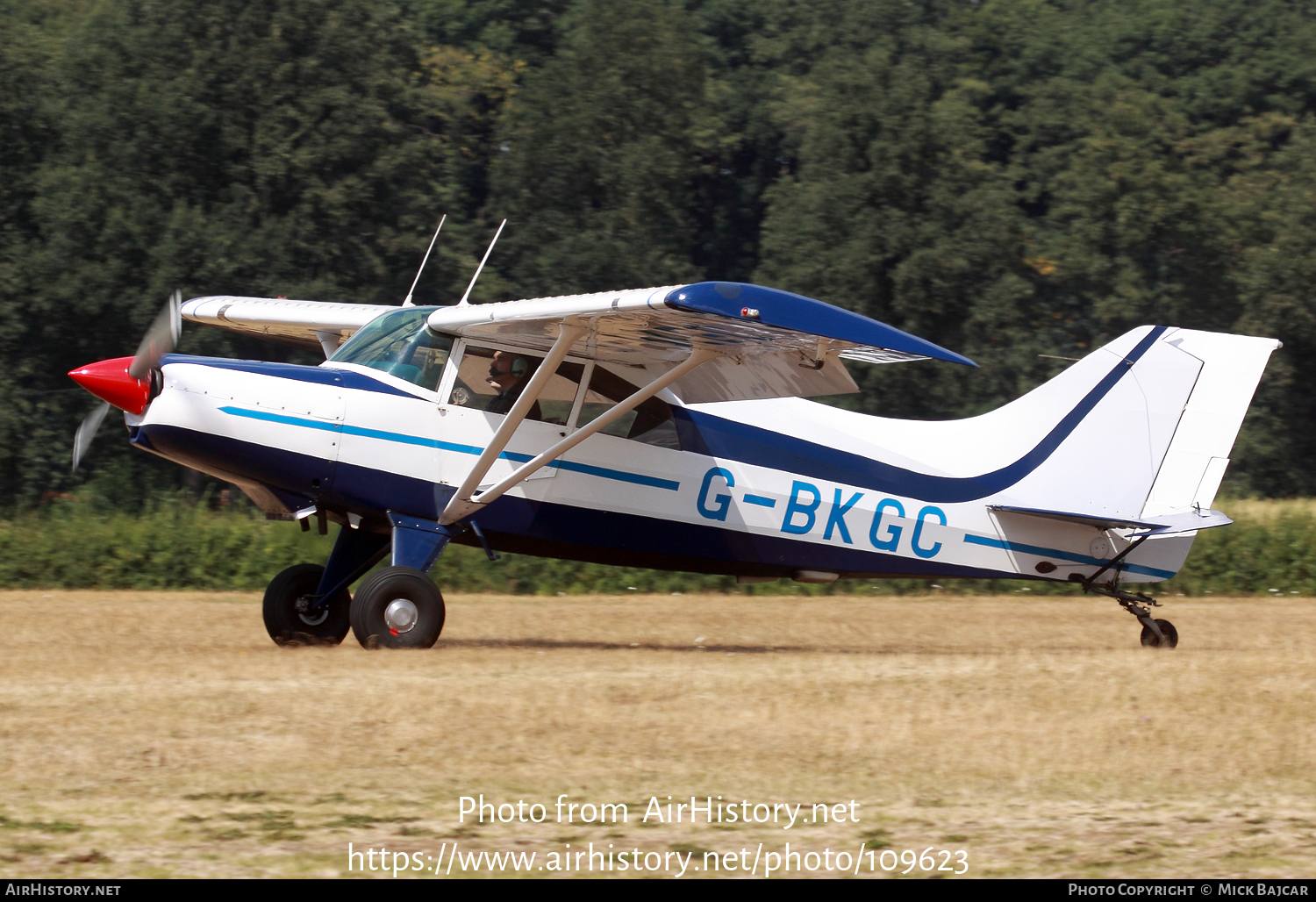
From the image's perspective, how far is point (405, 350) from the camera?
409 inches

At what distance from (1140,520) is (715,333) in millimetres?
4294

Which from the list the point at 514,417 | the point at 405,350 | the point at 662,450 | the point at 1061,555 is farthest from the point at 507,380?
the point at 1061,555

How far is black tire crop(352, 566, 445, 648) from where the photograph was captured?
9.55 metres

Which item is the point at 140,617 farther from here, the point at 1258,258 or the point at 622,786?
the point at 1258,258

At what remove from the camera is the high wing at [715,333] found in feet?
27.3

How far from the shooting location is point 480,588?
1942cm

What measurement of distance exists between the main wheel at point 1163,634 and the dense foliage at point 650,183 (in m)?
21.2

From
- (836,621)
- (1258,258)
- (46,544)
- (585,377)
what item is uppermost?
(1258,258)

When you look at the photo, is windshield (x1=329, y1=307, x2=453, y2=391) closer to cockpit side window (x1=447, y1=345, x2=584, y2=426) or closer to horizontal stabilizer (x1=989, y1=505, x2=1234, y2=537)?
cockpit side window (x1=447, y1=345, x2=584, y2=426)

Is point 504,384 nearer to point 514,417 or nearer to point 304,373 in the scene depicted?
point 514,417

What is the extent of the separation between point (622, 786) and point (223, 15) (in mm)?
33344

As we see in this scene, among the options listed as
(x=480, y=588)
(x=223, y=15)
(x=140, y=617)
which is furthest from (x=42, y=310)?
(x=140, y=617)

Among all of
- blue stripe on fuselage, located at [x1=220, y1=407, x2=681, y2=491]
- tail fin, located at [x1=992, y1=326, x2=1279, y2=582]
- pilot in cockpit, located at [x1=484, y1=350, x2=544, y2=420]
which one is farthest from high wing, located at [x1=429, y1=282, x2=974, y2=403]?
tail fin, located at [x1=992, y1=326, x2=1279, y2=582]

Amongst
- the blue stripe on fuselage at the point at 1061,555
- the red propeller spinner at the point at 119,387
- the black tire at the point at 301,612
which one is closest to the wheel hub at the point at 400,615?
the black tire at the point at 301,612
